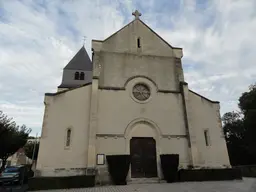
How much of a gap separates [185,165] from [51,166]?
8.37 metres

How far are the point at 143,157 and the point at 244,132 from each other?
20250 mm

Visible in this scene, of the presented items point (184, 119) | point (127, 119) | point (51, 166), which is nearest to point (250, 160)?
point (184, 119)

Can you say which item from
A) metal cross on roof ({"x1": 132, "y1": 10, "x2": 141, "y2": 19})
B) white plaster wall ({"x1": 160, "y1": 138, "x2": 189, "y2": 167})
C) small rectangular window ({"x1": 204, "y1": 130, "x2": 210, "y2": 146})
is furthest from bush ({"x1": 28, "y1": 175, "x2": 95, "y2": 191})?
metal cross on roof ({"x1": 132, "y1": 10, "x2": 141, "y2": 19})

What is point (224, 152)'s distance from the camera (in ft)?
42.4

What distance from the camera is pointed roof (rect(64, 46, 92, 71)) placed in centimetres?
2891

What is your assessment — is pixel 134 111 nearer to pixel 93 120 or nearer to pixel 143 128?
pixel 143 128

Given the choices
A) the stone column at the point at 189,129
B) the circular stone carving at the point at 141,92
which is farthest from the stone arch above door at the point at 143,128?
the stone column at the point at 189,129

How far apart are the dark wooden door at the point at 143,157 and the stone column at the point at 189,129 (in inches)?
96.0

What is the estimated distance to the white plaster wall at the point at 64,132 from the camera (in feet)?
35.5

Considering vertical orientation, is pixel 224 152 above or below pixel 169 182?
above

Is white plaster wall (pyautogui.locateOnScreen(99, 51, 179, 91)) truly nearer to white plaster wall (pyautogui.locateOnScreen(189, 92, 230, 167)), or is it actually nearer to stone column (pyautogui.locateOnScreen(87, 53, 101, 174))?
stone column (pyautogui.locateOnScreen(87, 53, 101, 174))

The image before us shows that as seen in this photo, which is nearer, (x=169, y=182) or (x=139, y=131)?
(x=169, y=182)

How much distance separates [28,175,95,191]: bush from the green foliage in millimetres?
22035

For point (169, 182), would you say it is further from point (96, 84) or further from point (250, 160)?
point (250, 160)
